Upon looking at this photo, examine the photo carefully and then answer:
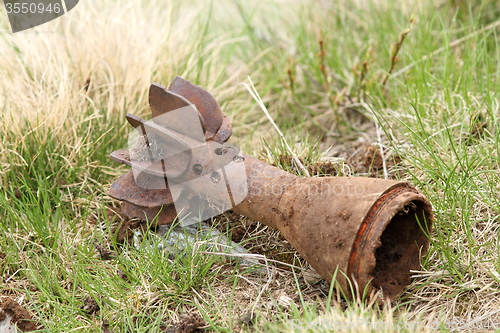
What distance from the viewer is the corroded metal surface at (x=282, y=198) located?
160 cm

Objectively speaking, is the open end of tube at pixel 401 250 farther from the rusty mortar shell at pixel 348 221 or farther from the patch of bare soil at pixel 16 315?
the patch of bare soil at pixel 16 315

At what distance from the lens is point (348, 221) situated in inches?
63.1

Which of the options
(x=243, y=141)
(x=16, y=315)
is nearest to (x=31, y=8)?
(x=243, y=141)

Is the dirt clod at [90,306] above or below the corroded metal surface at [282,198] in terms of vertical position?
below

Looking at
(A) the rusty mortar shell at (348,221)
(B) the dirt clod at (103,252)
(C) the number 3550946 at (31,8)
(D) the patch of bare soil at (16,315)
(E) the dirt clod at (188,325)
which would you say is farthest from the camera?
(C) the number 3550946 at (31,8)

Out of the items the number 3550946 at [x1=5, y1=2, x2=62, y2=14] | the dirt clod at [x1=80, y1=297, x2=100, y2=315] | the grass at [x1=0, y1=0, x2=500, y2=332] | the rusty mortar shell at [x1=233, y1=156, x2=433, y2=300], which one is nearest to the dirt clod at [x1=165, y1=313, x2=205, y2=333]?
the grass at [x1=0, y1=0, x2=500, y2=332]

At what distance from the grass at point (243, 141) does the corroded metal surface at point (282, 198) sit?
13 centimetres

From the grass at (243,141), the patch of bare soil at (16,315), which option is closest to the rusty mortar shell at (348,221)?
the grass at (243,141)

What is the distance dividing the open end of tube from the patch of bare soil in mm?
1364

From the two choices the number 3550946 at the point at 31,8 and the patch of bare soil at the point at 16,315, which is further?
the number 3550946 at the point at 31,8

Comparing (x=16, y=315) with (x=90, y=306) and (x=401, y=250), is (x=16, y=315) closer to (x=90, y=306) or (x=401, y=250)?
(x=90, y=306)

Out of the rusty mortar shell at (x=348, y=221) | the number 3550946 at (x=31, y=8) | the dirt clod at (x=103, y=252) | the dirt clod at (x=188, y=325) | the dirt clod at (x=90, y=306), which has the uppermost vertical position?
the number 3550946 at (x=31, y=8)

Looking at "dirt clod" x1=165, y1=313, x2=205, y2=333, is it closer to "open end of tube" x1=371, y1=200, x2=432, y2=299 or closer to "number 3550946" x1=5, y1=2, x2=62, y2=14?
"open end of tube" x1=371, y1=200, x2=432, y2=299

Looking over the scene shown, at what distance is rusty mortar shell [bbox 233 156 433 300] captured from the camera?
1583mm
